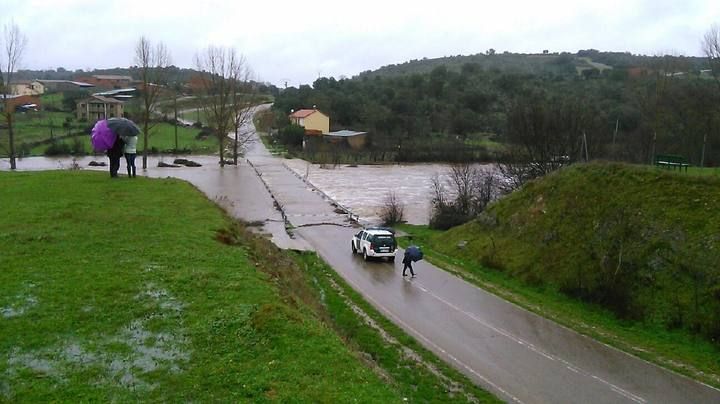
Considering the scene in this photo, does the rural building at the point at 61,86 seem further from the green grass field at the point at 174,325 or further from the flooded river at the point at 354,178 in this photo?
the green grass field at the point at 174,325

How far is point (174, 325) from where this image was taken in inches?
455

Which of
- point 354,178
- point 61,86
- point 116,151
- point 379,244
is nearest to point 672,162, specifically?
point 379,244

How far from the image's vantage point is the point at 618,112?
78.8 m

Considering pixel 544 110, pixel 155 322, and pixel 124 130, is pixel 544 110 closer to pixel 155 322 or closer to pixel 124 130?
pixel 124 130

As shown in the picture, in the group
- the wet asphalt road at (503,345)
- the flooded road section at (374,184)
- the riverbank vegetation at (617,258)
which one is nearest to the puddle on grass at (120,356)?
the wet asphalt road at (503,345)

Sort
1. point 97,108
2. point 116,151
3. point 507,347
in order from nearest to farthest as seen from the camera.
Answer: point 507,347 → point 116,151 → point 97,108

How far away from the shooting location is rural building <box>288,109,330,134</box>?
93.1 meters

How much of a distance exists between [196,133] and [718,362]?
289 feet

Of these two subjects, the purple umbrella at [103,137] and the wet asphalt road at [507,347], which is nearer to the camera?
the wet asphalt road at [507,347]

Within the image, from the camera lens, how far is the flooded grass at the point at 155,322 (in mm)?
9297

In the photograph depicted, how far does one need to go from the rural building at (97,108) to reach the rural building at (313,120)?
26.1 m

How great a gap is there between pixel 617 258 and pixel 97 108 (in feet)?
287

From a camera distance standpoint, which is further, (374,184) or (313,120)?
(313,120)

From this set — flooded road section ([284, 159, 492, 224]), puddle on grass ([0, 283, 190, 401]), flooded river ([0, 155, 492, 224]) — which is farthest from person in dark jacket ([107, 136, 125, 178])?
puddle on grass ([0, 283, 190, 401])
